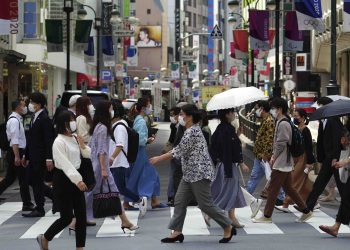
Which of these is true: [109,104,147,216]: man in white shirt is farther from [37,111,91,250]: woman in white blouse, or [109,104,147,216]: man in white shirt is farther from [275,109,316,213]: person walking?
[37,111,91,250]: woman in white blouse

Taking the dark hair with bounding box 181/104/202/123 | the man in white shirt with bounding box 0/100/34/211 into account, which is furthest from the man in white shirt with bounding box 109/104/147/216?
the dark hair with bounding box 181/104/202/123

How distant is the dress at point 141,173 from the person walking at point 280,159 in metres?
2.39

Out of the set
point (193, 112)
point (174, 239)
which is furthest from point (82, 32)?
point (174, 239)

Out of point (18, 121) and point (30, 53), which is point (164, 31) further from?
point (18, 121)

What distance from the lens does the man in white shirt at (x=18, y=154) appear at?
55.8ft

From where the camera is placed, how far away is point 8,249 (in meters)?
12.7

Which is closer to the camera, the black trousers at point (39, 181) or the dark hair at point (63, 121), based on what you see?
the dark hair at point (63, 121)

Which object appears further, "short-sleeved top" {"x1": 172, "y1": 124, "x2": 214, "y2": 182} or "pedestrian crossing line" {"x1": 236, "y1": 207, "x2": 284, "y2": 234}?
"pedestrian crossing line" {"x1": 236, "y1": 207, "x2": 284, "y2": 234}

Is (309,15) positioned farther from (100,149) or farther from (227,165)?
(100,149)

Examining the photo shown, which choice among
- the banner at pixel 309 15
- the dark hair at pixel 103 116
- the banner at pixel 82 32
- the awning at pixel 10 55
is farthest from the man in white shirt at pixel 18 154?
the banner at pixel 82 32

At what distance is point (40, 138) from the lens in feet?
51.4

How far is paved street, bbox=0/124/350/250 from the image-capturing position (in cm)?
1266

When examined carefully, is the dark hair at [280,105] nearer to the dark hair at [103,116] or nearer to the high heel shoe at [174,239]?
the dark hair at [103,116]

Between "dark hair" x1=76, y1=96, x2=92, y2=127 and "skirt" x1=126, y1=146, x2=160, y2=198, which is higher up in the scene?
"dark hair" x1=76, y1=96, x2=92, y2=127
